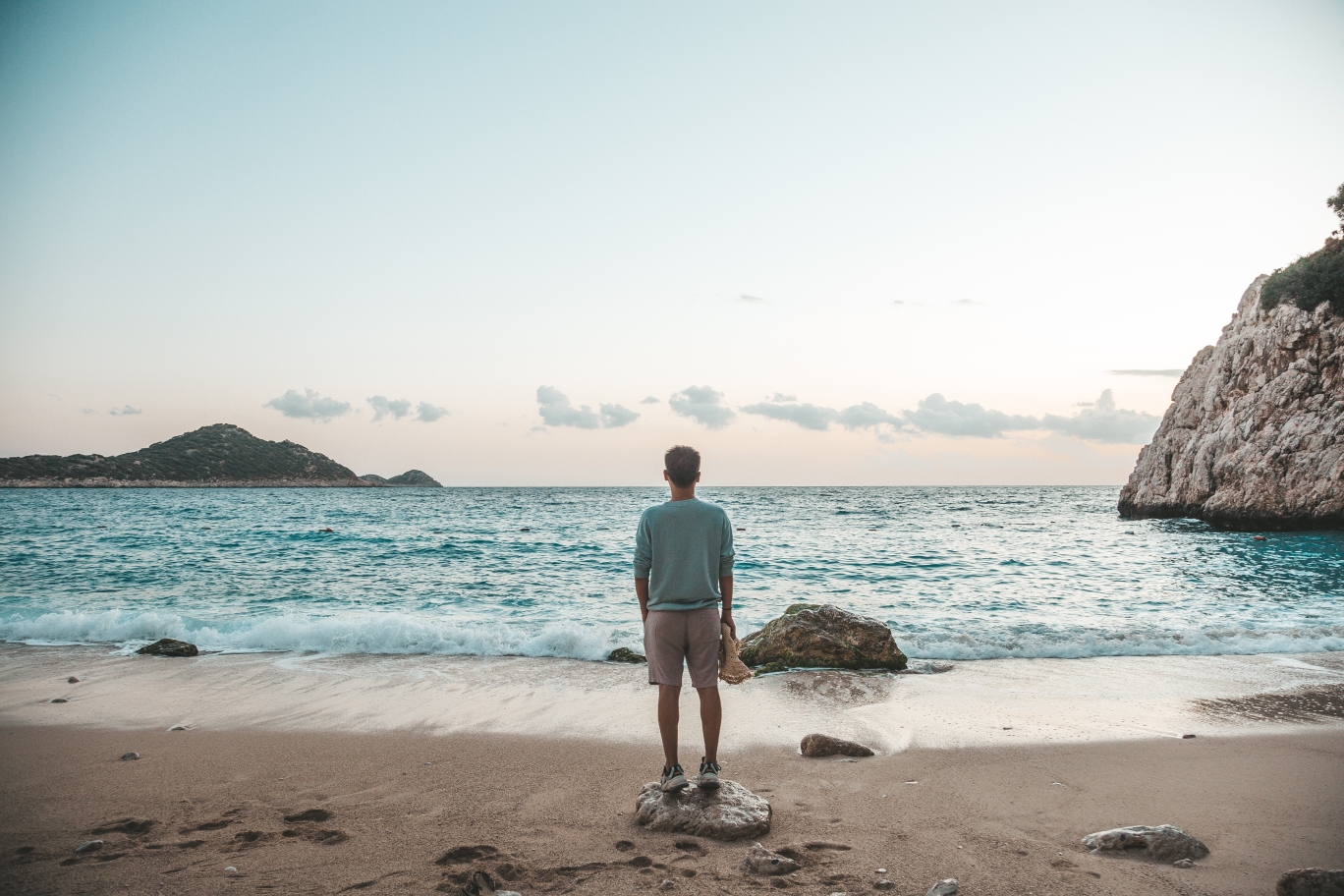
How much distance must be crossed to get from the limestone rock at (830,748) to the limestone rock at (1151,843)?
1.76m

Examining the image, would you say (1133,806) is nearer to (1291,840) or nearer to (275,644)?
(1291,840)

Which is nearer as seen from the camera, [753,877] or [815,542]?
[753,877]

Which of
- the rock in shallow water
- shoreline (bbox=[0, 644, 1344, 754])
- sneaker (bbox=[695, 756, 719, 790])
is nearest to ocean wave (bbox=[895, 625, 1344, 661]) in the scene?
shoreline (bbox=[0, 644, 1344, 754])

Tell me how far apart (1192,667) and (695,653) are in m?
7.70

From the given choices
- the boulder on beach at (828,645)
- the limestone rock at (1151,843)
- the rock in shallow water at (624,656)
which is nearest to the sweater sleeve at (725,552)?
the limestone rock at (1151,843)

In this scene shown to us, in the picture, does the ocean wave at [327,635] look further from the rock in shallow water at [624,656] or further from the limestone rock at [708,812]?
the limestone rock at [708,812]

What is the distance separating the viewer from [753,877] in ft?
10.9

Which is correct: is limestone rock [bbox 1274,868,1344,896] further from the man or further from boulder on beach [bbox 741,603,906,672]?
boulder on beach [bbox 741,603,906,672]

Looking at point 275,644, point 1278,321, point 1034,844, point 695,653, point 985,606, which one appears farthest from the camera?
point 1278,321

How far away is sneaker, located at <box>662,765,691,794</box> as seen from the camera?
4.07m

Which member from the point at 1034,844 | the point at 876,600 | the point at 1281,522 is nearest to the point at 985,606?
the point at 876,600

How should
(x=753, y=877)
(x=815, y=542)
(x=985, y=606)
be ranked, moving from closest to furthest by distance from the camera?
1. (x=753, y=877)
2. (x=985, y=606)
3. (x=815, y=542)

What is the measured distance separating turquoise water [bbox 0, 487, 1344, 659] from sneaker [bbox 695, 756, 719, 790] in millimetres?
5122

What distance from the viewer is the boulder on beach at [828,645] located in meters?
8.16
